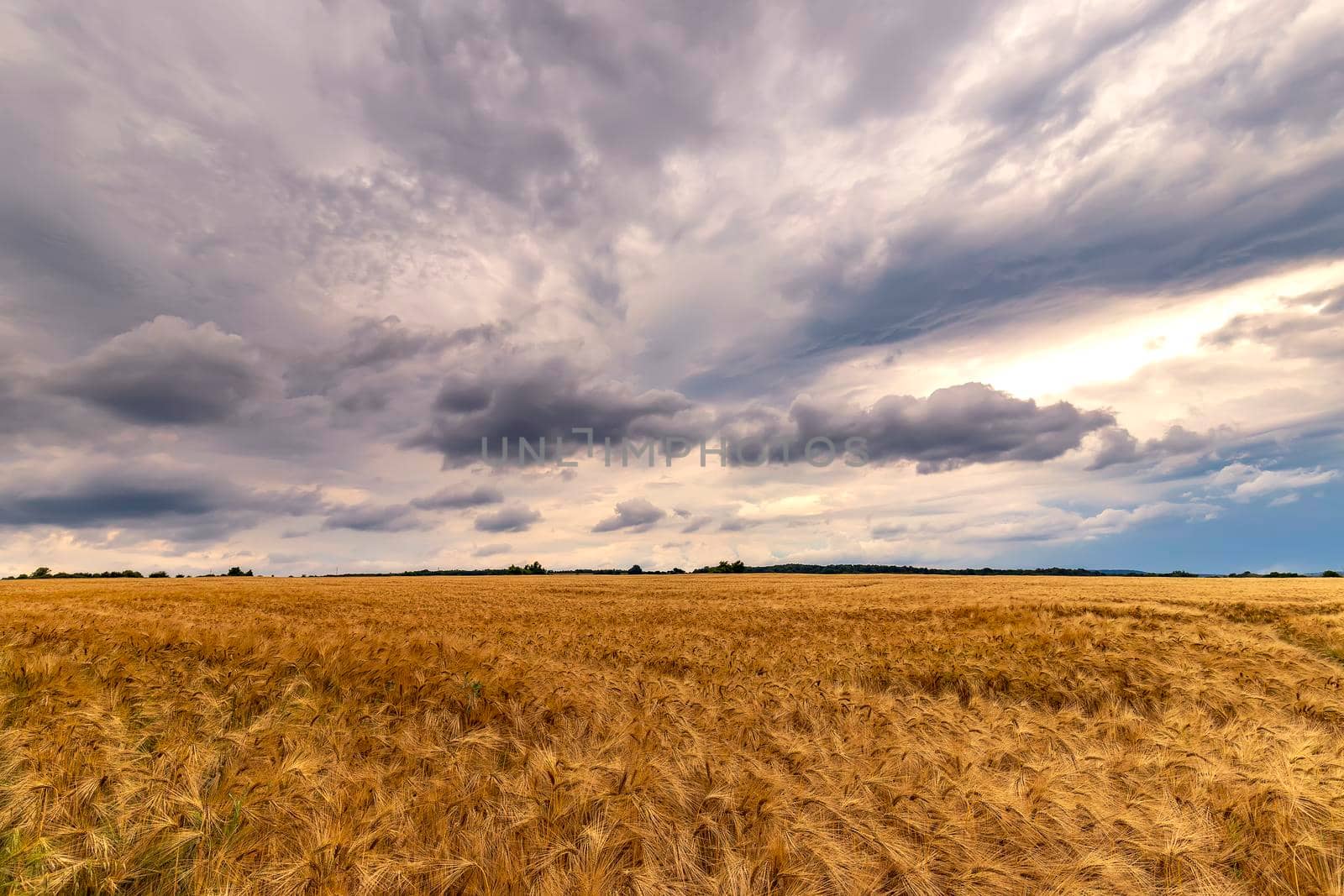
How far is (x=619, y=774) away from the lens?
157 inches

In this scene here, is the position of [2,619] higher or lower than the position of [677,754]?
higher

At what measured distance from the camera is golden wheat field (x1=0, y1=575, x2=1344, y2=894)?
3.11 meters

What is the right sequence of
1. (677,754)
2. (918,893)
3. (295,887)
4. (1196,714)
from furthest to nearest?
(1196,714) → (677,754) → (918,893) → (295,887)

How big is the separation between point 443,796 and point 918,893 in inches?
110

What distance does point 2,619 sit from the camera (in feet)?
32.8

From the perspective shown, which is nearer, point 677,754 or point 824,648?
point 677,754

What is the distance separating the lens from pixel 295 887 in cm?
281

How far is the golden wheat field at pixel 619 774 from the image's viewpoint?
311 cm

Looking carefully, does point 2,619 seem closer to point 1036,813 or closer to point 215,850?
point 215,850

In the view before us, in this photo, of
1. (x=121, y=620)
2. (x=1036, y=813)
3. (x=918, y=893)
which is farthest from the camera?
(x=121, y=620)

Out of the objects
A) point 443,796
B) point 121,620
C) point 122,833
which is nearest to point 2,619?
point 121,620

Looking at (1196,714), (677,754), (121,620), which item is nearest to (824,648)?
(1196,714)

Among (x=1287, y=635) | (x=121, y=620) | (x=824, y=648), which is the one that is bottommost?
(x=1287, y=635)

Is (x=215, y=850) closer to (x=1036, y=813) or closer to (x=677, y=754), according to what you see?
(x=677, y=754)
